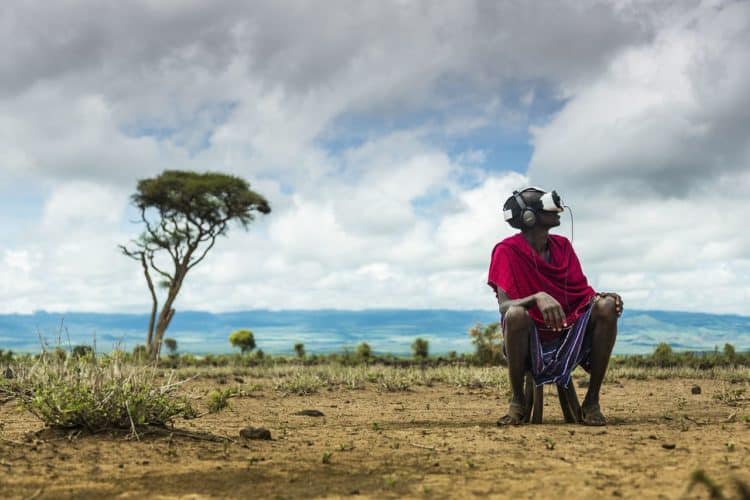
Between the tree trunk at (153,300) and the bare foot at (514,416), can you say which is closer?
the bare foot at (514,416)

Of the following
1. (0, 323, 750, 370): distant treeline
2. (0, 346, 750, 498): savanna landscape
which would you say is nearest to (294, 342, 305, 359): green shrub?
(0, 323, 750, 370): distant treeline

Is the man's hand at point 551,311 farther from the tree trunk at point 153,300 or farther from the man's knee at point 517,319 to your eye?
the tree trunk at point 153,300

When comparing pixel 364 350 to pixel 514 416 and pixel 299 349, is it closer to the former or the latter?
pixel 299 349

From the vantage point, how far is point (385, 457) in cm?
477

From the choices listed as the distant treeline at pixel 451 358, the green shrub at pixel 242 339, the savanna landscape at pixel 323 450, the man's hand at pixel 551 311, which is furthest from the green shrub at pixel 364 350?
the man's hand at pixel 551 311

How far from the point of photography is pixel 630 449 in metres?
4.82

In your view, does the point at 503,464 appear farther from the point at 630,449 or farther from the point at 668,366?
the point at 668,366

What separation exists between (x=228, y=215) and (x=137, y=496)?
81.2 feet

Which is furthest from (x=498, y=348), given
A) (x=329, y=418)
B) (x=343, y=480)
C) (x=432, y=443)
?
(x=343, y=480)

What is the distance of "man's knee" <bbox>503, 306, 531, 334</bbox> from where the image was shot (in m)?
6.03

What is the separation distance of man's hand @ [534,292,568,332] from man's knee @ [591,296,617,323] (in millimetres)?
553

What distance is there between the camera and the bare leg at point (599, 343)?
619 centimetres

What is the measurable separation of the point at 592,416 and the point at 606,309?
928 millimetres

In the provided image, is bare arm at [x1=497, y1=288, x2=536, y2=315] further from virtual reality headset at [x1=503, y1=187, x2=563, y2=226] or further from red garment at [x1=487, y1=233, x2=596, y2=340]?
virtual reality headset at [x1=503, y1=187, x2=563, y2=226]
